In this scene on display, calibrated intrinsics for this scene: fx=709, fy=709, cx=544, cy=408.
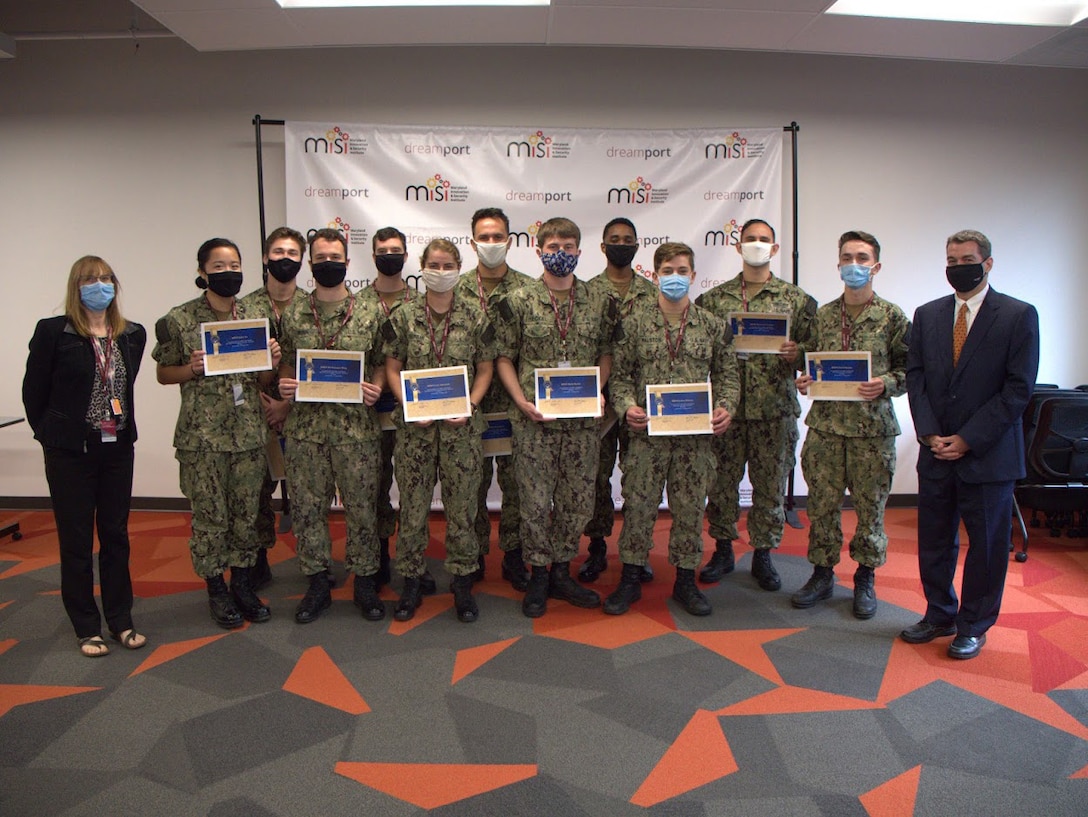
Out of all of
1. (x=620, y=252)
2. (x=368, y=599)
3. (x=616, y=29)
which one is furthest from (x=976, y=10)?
(x=368, y=599)

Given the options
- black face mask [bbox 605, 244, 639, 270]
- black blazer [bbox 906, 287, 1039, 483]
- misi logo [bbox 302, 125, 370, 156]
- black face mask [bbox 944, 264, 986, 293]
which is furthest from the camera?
misi logo [bbox 302, 125, 370, 156]

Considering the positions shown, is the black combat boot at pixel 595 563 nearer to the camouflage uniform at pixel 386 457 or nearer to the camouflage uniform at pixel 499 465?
the camouflage uniform at pixel 499 465

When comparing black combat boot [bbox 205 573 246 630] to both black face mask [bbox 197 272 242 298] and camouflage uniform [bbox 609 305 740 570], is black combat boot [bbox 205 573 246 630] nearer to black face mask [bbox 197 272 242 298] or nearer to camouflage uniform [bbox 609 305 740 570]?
black face mask [bbox 197 272 242 298]

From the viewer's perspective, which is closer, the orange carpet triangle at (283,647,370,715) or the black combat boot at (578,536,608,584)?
the orange carpet triangle at (283,647,370,715)

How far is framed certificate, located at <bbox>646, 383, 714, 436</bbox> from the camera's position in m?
3.14

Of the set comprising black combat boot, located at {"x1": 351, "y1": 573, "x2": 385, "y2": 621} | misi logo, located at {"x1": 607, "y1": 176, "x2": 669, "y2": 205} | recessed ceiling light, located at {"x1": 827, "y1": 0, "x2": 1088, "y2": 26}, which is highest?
recessed ceiling light, located at {"x1": 827, "y1": 0, "x2": 1088, "y2": 26}

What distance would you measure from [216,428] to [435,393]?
3.10 feet

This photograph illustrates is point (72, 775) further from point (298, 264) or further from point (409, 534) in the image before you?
point (298, 264)

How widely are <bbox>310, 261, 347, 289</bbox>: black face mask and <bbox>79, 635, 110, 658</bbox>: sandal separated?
1.78m

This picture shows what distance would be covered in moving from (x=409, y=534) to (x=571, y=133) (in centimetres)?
304

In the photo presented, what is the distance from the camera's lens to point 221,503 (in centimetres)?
309

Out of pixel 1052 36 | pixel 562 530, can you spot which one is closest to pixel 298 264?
pixel 562 530

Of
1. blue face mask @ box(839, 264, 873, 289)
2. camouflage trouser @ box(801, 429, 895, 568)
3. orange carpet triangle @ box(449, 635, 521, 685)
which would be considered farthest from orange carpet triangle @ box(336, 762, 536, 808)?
blue face mask @ box(839, 264, 873, 289)

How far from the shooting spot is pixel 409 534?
10.6 feet
